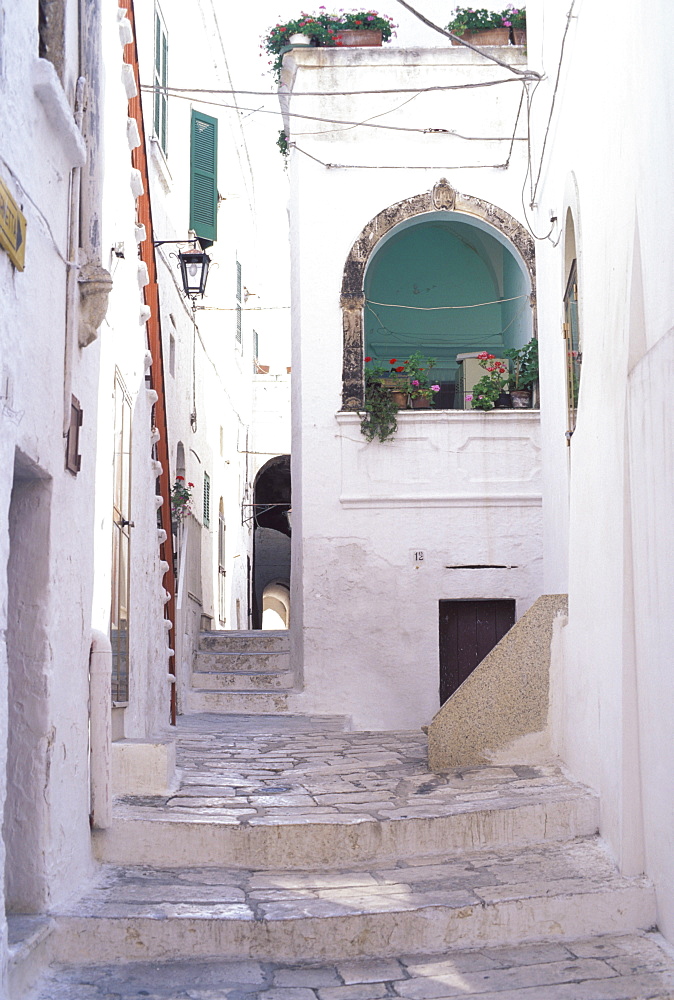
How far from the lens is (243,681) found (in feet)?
41.3

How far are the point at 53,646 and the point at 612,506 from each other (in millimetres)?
2818

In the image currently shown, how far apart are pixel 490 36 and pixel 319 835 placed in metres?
10.6

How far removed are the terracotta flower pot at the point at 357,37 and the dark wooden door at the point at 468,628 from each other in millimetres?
6739

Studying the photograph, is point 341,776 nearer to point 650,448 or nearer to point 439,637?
point 650,448

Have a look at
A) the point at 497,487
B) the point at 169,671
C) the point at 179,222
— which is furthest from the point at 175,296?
the point at 169,671

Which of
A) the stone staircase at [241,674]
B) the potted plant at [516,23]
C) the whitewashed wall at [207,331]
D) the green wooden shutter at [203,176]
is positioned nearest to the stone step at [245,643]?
the stone staircase at [241,674]

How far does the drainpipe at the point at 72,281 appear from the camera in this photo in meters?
4.58

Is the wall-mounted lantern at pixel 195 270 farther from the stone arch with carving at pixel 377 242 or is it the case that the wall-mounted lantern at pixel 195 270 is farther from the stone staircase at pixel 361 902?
the stone staircase at pixel 361 902

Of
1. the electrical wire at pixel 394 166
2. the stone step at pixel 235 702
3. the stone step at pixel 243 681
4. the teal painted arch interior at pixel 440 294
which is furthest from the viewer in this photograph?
the teal painted arch interior at pixel 440 294

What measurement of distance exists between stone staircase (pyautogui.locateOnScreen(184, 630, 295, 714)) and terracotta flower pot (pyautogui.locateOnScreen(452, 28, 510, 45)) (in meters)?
7.55

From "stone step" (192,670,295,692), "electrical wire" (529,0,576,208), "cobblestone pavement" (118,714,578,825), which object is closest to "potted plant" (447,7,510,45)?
"electrical wire" (529,0,576,208)

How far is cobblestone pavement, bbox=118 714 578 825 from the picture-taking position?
563cm

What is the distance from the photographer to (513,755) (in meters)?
6.84

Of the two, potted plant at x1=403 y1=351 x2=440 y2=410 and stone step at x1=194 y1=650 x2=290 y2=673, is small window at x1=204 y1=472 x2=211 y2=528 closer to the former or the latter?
stone step at x1=194 y1=650 x2=290 y2=673
